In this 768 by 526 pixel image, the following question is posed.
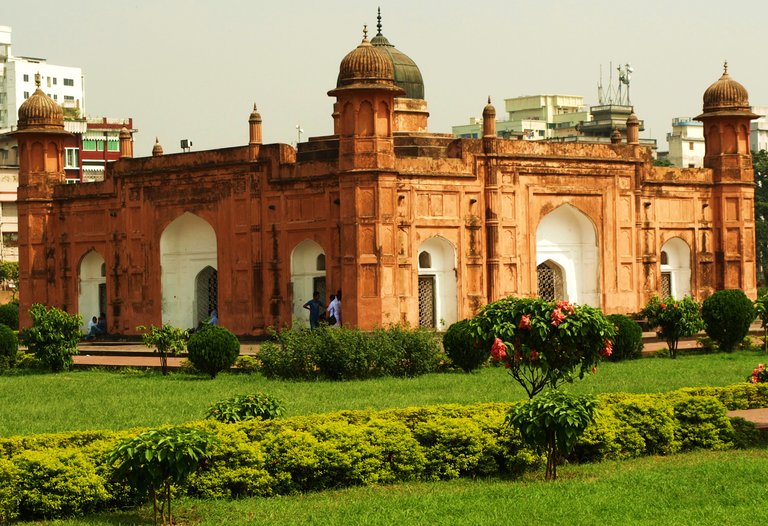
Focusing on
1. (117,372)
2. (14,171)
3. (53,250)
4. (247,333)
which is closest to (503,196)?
(247,333)

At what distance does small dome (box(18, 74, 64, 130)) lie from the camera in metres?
32.7

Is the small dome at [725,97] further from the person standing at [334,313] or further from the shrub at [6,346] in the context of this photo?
the shrub at [6,346]

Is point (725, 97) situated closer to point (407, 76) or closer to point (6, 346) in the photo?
point (407, 76)

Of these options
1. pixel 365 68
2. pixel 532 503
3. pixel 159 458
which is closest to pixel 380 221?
pixel 365 68

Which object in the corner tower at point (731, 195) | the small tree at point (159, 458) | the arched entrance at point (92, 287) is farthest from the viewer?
the arched entrance at point (92, 287)

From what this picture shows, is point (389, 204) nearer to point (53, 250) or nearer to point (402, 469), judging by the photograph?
point (53, 250)

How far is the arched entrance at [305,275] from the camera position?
94.6 ft

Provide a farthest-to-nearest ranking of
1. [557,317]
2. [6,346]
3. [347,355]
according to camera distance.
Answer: [6,346] < [347,355] < [557,317]

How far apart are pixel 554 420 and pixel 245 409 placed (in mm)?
3151

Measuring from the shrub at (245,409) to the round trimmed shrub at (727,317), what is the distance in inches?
541

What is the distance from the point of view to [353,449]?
1243cm

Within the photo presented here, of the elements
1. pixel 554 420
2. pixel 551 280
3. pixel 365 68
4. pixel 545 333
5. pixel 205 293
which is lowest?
pixel 554 420

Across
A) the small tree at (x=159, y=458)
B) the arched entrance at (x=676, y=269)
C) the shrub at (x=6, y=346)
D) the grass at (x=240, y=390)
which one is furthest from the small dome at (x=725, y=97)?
the small tree at (x=159, y=458)

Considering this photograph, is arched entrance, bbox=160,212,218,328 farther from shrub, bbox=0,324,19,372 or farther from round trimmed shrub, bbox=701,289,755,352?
round trimmed shrub, bbox=701,289,755,352
